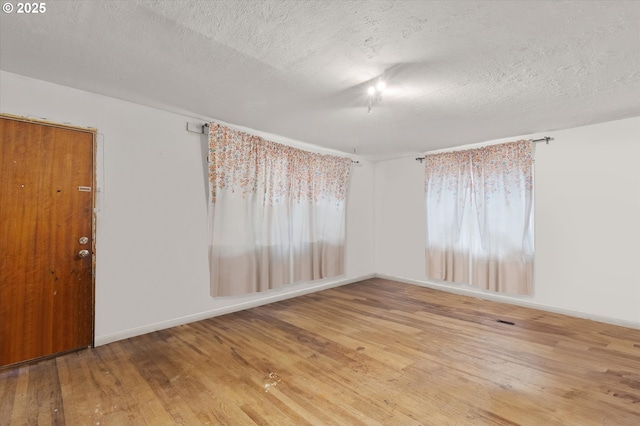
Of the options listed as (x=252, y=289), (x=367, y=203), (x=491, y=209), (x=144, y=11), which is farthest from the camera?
(x=367, y=203)

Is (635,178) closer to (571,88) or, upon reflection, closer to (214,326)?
(571,88)

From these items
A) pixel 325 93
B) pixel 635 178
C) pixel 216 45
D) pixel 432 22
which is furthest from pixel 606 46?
pixel 216 45

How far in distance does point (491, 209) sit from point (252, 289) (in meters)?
3.52

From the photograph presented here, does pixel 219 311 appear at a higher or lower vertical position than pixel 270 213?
lower

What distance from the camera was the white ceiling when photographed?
60.7 inches

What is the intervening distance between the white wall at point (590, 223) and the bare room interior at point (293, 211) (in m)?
0.02

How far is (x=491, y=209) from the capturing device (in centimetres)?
410

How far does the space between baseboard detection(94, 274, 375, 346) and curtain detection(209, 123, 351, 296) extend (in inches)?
7.7

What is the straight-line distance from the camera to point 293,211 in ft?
13.8

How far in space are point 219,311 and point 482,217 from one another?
385cm

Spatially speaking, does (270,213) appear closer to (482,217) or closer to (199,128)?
(199,128)

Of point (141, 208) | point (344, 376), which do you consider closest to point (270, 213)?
point (141, 208)

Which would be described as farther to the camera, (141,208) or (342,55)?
(141,208)

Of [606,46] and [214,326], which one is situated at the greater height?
[606,46]
